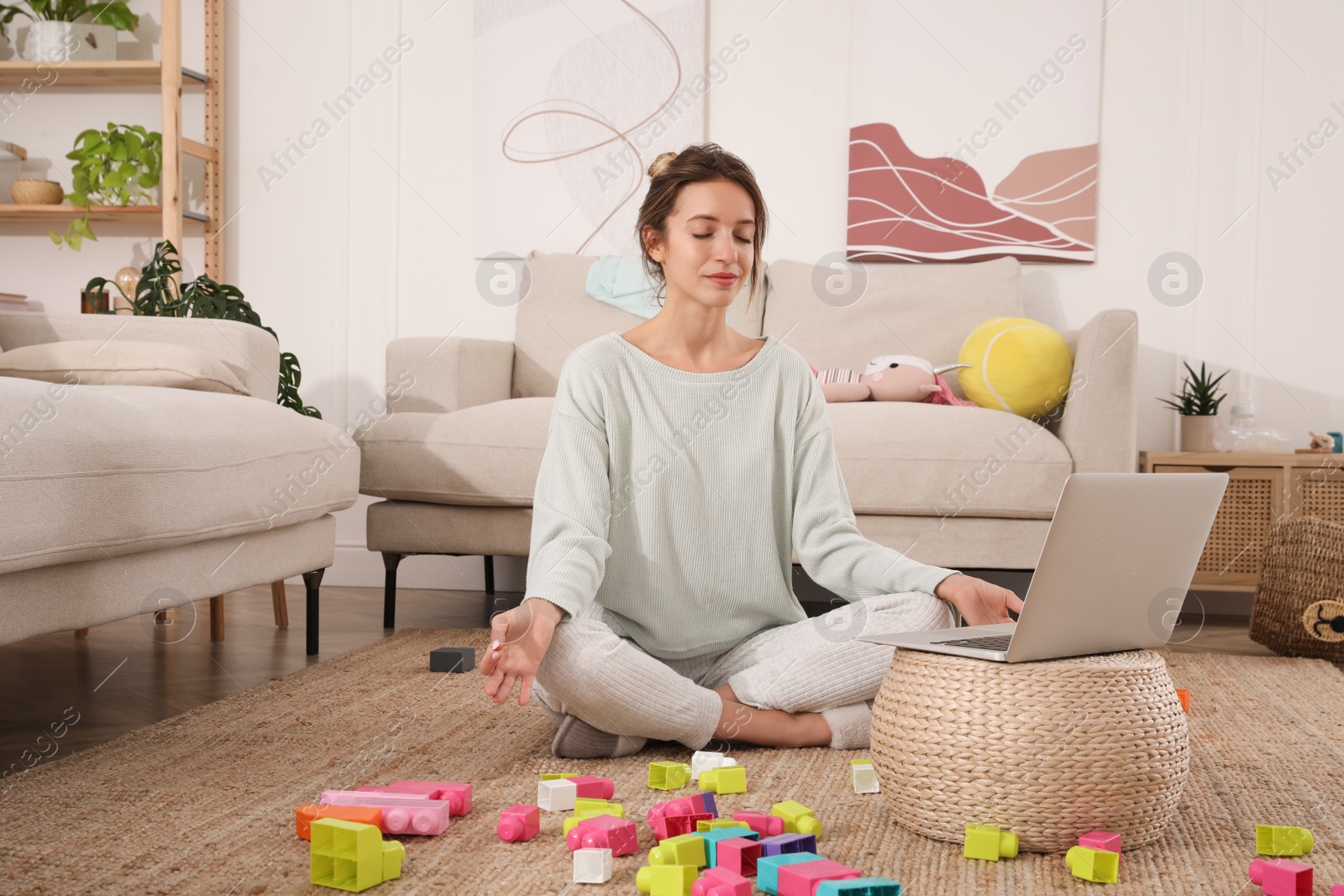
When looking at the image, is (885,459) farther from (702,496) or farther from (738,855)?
(738,855)

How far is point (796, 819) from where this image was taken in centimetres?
108

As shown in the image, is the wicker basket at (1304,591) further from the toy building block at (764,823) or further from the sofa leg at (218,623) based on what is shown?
the sofa leg at (218,623)

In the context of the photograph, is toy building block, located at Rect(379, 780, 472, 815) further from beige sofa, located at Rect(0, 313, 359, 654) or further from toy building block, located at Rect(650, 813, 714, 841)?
beige sofa, located at Rect(0, 313, 359, 654)

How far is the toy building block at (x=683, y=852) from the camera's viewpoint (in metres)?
0.95

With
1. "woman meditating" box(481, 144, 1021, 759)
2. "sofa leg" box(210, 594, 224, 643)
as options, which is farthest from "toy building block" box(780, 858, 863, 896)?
"sofa leg" box(210, 594, 224, 643)

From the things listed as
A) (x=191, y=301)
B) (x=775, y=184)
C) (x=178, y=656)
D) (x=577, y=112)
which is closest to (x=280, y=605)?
(x=178, y=656)

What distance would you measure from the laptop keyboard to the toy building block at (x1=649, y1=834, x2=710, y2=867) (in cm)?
33

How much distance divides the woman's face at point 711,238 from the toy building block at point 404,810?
28.9 inches

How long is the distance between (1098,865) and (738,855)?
12.7 inches

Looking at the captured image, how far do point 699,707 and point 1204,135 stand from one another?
8.77 ft

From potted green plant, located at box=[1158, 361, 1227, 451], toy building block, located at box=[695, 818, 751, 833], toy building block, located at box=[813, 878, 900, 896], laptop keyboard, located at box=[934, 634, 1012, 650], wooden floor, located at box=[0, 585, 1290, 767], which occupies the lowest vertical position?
wooden floor, located at box=[0, 585, 1290, 767]

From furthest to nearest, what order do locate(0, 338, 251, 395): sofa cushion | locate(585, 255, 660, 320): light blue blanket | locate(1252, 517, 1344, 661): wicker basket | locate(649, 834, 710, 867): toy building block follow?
locate(585, 255, 660, 320): light blue blanket
locate(1252, 517, 1344, 661): wicker basket
locate(0, 338, 251, 395): sofa cushion
locate(649, 834, 710, 867): toy building block

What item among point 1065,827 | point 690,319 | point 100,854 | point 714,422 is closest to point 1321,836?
point 1065,827

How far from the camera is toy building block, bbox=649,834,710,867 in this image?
3.13ft
